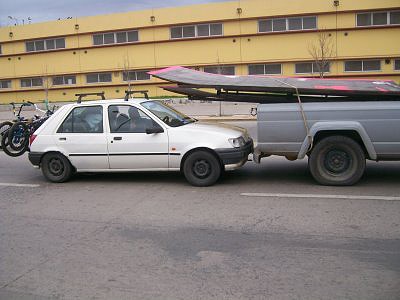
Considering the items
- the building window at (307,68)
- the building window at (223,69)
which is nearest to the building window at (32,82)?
the building window at (223,69)

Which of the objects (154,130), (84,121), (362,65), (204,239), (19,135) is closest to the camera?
(204,239)

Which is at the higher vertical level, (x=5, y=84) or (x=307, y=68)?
(x=5, y=84)

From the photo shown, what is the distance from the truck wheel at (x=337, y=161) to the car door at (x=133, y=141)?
2525 mm

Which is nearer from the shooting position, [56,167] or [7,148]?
[56,167]

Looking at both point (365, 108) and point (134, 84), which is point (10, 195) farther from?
point (134, 84)

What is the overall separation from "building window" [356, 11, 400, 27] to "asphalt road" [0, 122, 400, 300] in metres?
29.7

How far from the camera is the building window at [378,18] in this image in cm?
3500

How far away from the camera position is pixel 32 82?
4556cm

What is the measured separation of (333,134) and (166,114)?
2.94 meters

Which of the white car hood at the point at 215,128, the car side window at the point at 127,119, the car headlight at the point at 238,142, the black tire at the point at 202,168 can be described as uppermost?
the car side window at the point at 127,119

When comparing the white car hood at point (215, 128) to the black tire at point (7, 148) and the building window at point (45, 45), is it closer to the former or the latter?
the black tire at point (7, 148)

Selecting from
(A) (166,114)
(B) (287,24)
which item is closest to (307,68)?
(B) (287,24)

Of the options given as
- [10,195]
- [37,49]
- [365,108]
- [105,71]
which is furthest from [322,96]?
[37,49]

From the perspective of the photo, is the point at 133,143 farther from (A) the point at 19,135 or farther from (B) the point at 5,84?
(B) the point at 5,84
